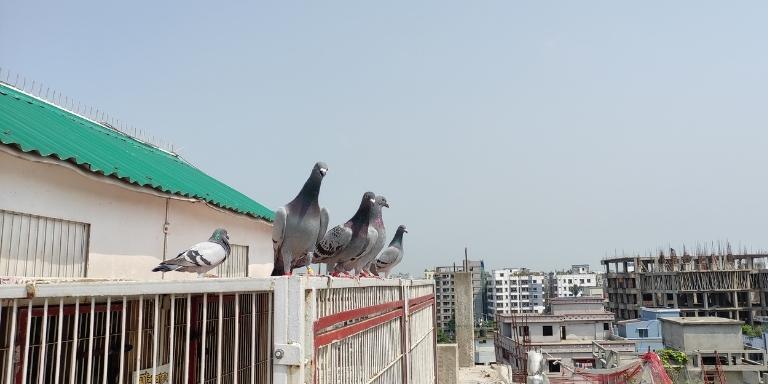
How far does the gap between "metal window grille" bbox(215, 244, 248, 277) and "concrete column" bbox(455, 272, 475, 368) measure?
5.98m

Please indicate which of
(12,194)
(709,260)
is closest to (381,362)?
(12,194)

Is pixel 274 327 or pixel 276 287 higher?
pixel 276 287

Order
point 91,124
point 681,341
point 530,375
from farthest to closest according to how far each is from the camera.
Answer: point 681,341, point 530,375, point 91,124

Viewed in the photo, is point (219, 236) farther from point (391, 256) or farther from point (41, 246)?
point (391, 256)

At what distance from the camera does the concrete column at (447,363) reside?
10.3m

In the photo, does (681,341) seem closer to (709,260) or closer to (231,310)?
(709,260)

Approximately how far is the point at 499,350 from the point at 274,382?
4151cm

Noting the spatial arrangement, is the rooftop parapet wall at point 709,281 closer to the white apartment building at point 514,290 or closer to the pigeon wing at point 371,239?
the white apartment building at point 514,290

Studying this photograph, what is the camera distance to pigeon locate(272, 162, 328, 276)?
4785 millimetres

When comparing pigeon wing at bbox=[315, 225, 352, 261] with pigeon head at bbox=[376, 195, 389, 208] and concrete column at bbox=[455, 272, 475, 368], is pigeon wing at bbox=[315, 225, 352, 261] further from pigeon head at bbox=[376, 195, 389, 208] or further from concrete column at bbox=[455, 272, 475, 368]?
concrete column at bbox=[455, 272, 475, 368]

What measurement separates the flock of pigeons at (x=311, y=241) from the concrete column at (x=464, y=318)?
22.7ft

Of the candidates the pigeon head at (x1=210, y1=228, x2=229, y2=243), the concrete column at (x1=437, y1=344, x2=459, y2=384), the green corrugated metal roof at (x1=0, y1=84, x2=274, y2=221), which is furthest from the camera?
the concrete column at (x1=437, y1=344, x2=459, y2=384)

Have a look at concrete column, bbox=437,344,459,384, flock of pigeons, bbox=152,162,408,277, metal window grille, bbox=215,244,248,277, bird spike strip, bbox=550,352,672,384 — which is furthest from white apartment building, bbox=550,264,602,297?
flock of pigeons, bbox=152,162,408,277

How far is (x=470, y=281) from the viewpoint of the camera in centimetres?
1369
